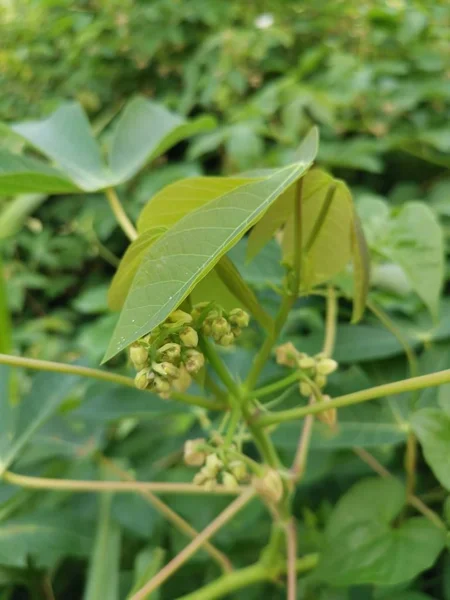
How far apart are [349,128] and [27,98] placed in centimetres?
101

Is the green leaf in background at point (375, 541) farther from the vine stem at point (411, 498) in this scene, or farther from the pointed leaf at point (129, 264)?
the pointed leaf at point (129, 264)

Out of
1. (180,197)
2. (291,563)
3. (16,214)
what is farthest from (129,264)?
(16,214)

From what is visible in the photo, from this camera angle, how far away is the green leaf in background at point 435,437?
0.36 metres

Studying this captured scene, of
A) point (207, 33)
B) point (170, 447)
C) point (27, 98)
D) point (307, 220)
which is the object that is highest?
point (307, 220)

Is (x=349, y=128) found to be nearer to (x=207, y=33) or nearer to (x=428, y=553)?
(x=207, y=33)

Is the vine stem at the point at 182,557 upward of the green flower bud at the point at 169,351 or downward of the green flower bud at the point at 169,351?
downward

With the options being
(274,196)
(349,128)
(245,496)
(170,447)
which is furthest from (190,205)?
(349,128)

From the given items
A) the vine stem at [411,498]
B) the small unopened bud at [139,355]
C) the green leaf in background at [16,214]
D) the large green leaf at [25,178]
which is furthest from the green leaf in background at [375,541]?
the green leaf in background at [16,214]

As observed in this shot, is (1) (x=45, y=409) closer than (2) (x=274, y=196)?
No

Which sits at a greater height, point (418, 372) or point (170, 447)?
point (418, 372)

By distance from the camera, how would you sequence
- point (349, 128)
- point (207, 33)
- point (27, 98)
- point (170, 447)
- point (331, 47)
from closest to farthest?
1. point (170, 447)
2. point (349, 128)
3. point (331, 47)
4. point (207, 33)
5. point (27, 98)

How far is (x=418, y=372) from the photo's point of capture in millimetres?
506

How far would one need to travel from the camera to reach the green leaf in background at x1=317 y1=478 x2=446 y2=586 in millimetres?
379

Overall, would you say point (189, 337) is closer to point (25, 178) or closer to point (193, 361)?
point (193, 361)
